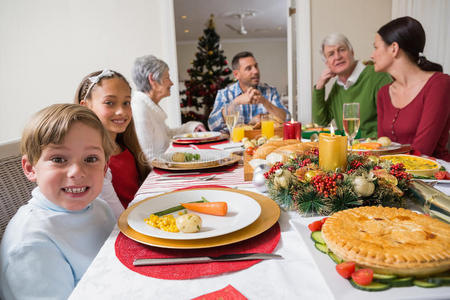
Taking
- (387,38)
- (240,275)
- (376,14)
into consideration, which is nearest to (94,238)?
(240,275)

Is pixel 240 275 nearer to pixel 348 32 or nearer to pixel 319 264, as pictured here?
pixel 319 264

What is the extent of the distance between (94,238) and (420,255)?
32.3 inches

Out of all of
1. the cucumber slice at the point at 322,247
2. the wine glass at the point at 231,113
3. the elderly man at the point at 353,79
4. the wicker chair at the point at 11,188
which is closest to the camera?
the cucumber slice at the point at 322,247

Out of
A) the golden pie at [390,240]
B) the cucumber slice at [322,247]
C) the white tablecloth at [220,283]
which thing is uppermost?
the golden pie at [390,240]

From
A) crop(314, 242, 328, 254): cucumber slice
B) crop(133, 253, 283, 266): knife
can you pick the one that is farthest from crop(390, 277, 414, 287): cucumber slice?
crop(133, 253, 283, 266): knife

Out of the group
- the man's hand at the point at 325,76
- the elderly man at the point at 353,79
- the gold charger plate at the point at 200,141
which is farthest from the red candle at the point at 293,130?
the man's hand at the point at 325,76

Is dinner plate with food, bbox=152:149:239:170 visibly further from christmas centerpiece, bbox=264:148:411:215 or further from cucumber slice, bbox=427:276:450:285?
cucumber slice, bbox=427:276:450:285

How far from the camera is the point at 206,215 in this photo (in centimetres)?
85

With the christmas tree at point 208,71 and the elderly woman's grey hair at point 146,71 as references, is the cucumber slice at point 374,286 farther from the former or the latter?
the christmas tree at point 208,71

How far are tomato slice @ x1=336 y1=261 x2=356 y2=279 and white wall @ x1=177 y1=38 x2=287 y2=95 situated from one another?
41.4ft

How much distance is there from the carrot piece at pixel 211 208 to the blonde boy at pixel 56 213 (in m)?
0.30

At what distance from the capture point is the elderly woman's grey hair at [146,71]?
9.05ft

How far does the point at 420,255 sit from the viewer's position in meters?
0.46

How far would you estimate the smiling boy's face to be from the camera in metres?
Result: 0.85
